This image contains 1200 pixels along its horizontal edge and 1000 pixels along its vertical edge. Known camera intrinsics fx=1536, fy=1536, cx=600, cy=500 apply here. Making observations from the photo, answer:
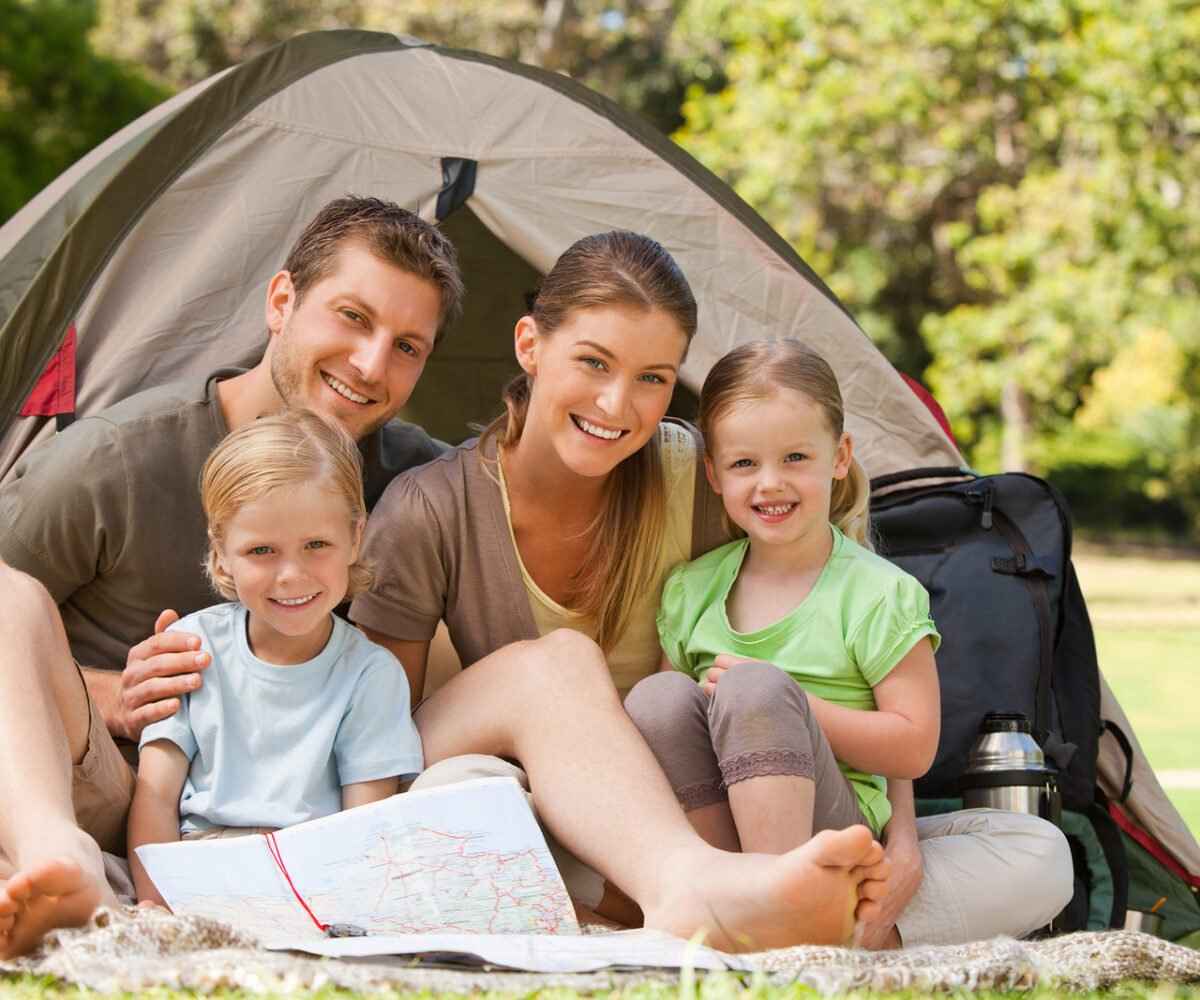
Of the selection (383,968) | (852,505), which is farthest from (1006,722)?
(383,968)

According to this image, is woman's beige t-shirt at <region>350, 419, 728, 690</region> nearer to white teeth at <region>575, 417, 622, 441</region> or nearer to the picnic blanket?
white teeth at <region>575, 417, 622, 441</region>

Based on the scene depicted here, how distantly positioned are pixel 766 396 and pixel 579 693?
52cm

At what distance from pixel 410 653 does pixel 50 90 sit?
9902mm

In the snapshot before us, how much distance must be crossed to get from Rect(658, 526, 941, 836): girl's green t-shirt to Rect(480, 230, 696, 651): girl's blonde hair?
0.37 feet

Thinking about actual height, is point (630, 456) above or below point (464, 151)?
below

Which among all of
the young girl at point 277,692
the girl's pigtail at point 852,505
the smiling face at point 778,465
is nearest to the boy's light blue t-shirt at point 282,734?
the young girl at point 277,692

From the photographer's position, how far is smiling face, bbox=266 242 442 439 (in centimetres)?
228

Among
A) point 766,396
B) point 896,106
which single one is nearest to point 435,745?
point 766,396

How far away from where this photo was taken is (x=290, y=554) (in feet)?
6.67

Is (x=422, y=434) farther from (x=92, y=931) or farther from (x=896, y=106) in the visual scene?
(x=896, y=106)

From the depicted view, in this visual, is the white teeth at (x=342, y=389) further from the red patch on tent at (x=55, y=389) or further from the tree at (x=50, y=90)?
the tree at (x=50, y=90)

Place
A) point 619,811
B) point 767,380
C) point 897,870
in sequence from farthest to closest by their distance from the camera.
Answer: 1. point 767,380
2. point 897,870
3. point 619,811

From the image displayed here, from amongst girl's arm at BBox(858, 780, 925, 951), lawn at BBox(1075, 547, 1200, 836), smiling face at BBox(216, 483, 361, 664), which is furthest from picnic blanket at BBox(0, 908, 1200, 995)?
lawn at BBox(1075, 547, 1200, 836)

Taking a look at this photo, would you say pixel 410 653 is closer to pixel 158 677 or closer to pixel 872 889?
pixel 158 677
